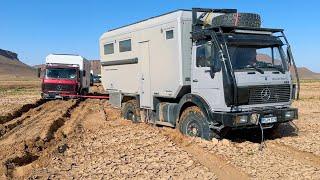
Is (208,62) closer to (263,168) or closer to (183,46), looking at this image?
(183,46)

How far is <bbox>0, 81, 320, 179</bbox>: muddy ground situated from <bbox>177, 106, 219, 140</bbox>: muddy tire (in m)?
0.27

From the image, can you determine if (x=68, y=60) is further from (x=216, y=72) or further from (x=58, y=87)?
(x=216, y=72)

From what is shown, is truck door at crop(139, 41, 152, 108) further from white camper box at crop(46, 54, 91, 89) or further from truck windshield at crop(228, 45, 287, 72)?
white camper box at crop(46, 54, 91, 89)

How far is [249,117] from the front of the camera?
35.9ft

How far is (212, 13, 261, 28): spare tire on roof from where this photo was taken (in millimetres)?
11586

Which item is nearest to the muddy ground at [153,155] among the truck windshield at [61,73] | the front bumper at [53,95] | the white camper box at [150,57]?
the white camper box at [150,57]

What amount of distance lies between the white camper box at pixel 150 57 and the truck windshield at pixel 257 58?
160 cm

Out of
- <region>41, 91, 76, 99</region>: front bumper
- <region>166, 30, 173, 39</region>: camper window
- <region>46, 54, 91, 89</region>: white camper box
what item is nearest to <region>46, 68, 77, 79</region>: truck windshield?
<region>46, 54, 91, 89</region>: white camper box

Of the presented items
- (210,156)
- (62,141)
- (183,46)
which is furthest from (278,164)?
(62,141)

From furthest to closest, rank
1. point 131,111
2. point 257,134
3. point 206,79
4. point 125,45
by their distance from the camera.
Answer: point 131,111, point 125,45, point 257,134, point 206,79

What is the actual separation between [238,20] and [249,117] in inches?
97.0

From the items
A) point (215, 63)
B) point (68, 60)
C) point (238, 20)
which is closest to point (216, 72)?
point (215, 63)

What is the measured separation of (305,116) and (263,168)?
9728 mm

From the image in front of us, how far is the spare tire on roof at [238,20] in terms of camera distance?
11.6 metres
